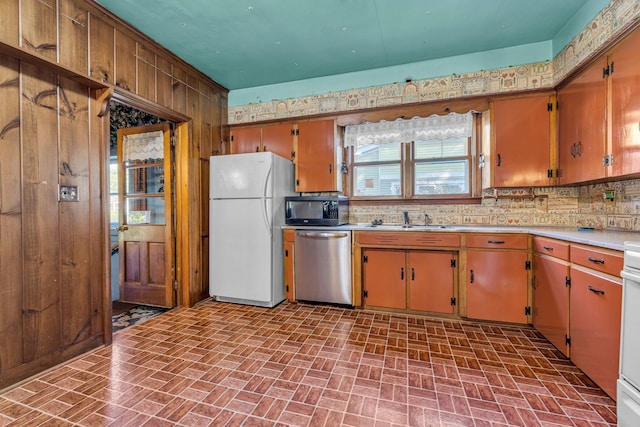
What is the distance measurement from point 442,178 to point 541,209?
1055 millimetres

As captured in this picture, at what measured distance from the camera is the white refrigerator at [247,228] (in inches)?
126

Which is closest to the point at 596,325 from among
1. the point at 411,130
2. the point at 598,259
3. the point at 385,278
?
the point at 598,259

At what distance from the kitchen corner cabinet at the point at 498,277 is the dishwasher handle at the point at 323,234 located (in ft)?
4.18

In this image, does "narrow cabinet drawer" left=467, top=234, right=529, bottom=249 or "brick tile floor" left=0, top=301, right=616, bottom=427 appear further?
"narrow cabinet drawer" left=467, top=234, right=529, bottom=249

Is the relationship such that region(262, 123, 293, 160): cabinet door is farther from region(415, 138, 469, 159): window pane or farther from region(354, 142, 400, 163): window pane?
region(415, 138, 469, 159): window pane

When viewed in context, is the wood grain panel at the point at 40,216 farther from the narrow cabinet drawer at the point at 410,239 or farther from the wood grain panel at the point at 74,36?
the narrow cabinet drawer at the point at 410,239

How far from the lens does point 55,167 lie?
6.66ft

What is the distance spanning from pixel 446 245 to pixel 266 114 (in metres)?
2.84

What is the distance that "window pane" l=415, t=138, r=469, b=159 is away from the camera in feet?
11.1

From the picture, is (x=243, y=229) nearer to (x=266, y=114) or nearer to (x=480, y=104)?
(x=266, y=114)

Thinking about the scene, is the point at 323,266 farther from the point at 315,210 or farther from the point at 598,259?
the point at 598,259

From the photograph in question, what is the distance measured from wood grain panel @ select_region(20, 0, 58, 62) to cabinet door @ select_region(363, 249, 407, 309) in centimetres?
309

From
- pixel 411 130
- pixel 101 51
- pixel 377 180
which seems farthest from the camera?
pixel 377 180

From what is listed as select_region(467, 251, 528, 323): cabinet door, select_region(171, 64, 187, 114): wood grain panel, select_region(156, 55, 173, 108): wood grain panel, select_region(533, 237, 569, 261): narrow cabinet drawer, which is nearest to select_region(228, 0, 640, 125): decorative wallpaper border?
select_region(171, 64, 187, 114): wood grain panel
